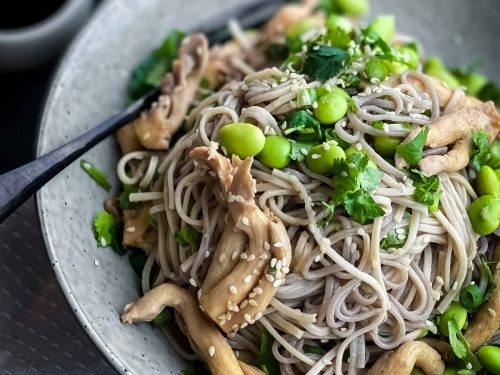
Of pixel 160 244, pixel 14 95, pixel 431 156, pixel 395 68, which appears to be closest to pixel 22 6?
pixel 14 95

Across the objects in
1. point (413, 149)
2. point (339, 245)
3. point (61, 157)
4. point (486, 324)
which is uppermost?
point (61, 157)

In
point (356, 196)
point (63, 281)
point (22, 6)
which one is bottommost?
point (356, 196)

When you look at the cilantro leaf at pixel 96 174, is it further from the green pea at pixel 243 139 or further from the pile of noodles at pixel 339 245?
the green pea at pixel 243 139

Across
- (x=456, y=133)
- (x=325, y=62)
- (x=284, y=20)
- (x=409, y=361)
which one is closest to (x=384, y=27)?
(x=284, y=20)

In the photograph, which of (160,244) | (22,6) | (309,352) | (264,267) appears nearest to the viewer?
(264,267)

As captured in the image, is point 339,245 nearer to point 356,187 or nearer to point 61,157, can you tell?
point 356,187

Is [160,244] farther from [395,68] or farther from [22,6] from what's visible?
[22,6]

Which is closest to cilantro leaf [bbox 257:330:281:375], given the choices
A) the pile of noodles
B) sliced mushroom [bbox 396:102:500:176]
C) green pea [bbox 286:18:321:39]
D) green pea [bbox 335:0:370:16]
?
the pile of noodles

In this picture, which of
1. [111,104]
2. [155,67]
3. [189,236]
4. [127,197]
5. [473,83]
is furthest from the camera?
[473,83]
